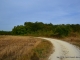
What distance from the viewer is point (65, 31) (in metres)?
60.5

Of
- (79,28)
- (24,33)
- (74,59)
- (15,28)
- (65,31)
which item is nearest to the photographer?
(74,59)

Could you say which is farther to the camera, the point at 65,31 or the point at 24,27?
the point at 24,27

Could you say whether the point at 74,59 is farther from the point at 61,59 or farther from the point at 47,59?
the point at 47,59

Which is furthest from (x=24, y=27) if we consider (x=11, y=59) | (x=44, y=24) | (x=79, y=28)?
(x=11, y=59)

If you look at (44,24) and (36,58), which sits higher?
(44,24)

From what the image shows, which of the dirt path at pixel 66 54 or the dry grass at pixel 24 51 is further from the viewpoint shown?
the dry grass at pixel 24 51

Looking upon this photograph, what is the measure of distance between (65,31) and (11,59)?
45.4 meters

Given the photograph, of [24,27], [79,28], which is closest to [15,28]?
[24,27]

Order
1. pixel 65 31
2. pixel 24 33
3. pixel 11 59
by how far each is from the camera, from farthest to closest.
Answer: pixel 24 33
pixel 65 31
pixel 11 59

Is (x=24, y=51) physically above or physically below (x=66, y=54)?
above

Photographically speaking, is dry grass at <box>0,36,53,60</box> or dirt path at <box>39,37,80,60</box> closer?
dirt path at <box>39,37,80,60</box>

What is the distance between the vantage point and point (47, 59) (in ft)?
49.1

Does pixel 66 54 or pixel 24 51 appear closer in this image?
pixel 66 54

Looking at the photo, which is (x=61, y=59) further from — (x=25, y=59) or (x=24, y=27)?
(x=24, y=27)
